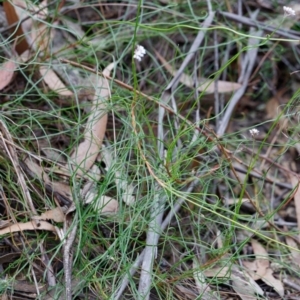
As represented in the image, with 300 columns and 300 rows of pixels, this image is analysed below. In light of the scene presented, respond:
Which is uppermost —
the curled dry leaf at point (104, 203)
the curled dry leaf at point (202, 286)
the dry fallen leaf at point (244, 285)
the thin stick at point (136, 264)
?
the curled dry leaf at point (104, 203)

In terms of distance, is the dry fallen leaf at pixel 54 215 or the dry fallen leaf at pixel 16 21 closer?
the dry fallen leaf at pixel 54 215

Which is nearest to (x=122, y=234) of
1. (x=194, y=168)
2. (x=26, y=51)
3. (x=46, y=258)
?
(x=46, y=258)

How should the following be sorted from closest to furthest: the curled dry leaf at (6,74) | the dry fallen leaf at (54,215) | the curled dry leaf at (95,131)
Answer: the dry fallen leaf at (54,215) < the curled dry leaf at (95,131) < the curled dry leaf at (6,74)

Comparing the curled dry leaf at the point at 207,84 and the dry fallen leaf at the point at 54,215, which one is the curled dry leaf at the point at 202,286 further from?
the curled dry leaf at the point at 207,84

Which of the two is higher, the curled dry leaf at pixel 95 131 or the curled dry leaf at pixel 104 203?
the curled dry leaf at pixel 95 131

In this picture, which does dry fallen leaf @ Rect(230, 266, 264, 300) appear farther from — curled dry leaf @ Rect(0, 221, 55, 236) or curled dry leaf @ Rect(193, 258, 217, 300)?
curled dry leaf @ Rect(0, 221, 55, 236)

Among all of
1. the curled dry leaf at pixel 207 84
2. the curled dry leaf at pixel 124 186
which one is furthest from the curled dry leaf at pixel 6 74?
the curled dry leaf at pixel 207 84

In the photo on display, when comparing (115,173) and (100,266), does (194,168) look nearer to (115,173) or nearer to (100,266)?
(115,173)
